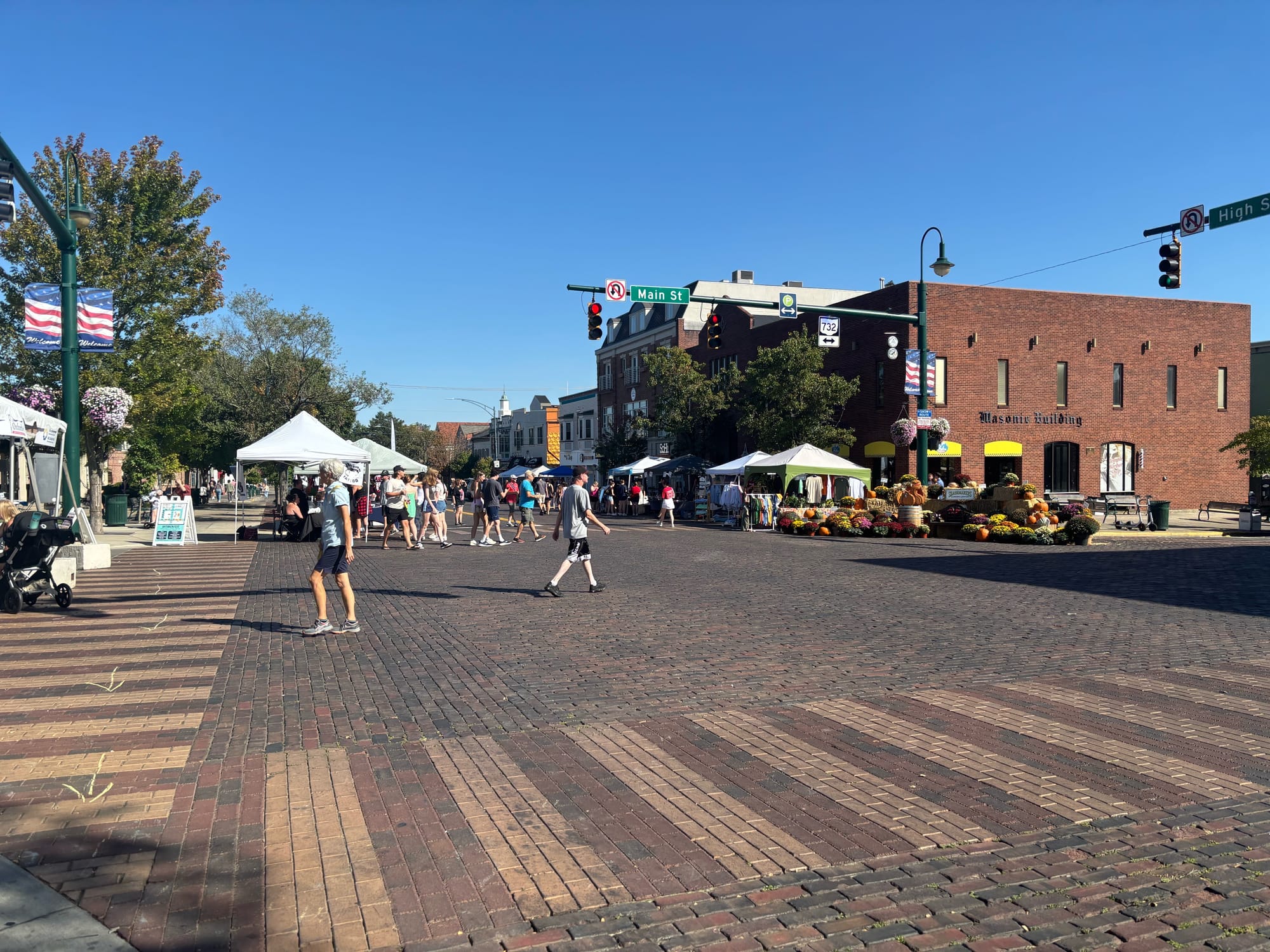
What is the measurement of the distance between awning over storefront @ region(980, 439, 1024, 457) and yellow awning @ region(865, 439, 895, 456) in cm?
346

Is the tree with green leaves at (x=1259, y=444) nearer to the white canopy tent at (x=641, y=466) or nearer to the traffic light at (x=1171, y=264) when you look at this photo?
the traffic light at (x=1171, y=264)

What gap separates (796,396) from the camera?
120 feet

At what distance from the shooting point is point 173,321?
2492 cm

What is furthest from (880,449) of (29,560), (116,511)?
(29,560)

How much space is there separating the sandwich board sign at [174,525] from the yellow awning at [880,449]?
25.1m

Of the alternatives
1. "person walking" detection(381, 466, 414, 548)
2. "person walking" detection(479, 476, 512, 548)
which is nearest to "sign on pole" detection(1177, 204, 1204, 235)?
"person walking" detection(479, 476, 512, 548)

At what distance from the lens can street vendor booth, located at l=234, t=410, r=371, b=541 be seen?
21766mm

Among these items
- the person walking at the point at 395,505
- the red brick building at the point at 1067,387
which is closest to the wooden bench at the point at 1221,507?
the red brick building at the point at 1067,387

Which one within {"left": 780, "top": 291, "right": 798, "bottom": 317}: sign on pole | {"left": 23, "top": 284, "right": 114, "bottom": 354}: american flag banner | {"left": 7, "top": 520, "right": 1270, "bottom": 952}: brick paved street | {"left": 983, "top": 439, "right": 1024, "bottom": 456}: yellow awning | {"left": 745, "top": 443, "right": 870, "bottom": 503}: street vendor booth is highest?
{"left": 780, "top": 291, "right": 798, "bottom": 317}: sign on pole

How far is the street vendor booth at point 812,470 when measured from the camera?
2888 cm

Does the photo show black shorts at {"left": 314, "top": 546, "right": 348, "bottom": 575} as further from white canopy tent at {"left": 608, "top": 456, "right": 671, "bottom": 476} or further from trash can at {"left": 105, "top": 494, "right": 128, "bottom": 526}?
white canopy tent at {"left": 608, "top": 456, "right": 671, "bottom": 476}

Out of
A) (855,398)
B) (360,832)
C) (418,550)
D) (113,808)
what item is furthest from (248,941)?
(855,398)

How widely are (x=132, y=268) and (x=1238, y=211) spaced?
2387 centimetres

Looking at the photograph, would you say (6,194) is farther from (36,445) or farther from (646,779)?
(646,779)
